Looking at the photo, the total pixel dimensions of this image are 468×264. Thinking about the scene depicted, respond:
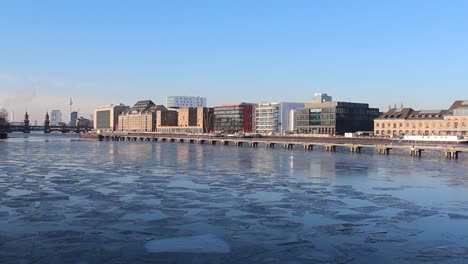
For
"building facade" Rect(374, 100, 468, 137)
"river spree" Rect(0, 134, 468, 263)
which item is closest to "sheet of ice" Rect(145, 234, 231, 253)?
"river spree" Rect(0, 134, 468, 263)

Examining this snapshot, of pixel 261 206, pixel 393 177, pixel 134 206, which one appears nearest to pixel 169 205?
pixel 134 206

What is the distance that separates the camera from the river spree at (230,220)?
20.9 meters

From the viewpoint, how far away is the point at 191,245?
72.6ft

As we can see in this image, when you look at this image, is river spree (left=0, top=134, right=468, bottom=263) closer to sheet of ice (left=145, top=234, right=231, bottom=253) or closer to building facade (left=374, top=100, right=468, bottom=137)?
sheet of ice (left=145, top=234, right=231, bottom=253)

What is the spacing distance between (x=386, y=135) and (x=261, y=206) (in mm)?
156536

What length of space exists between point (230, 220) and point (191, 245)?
19.5 feet

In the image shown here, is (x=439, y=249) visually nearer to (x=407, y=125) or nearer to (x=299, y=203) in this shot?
(x=299, y=203)

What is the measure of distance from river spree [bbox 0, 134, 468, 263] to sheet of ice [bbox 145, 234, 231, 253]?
0.14 feet

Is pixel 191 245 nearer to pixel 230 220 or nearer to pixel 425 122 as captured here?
pixel 230 220

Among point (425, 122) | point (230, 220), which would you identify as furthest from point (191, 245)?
point (425, 122)

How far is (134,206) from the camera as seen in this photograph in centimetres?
3200

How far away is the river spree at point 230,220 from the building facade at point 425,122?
122741 millimetres

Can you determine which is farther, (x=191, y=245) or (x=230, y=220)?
(x=230, y=220)

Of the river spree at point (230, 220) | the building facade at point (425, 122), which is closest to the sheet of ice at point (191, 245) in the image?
the river spree at point (230, 220)
